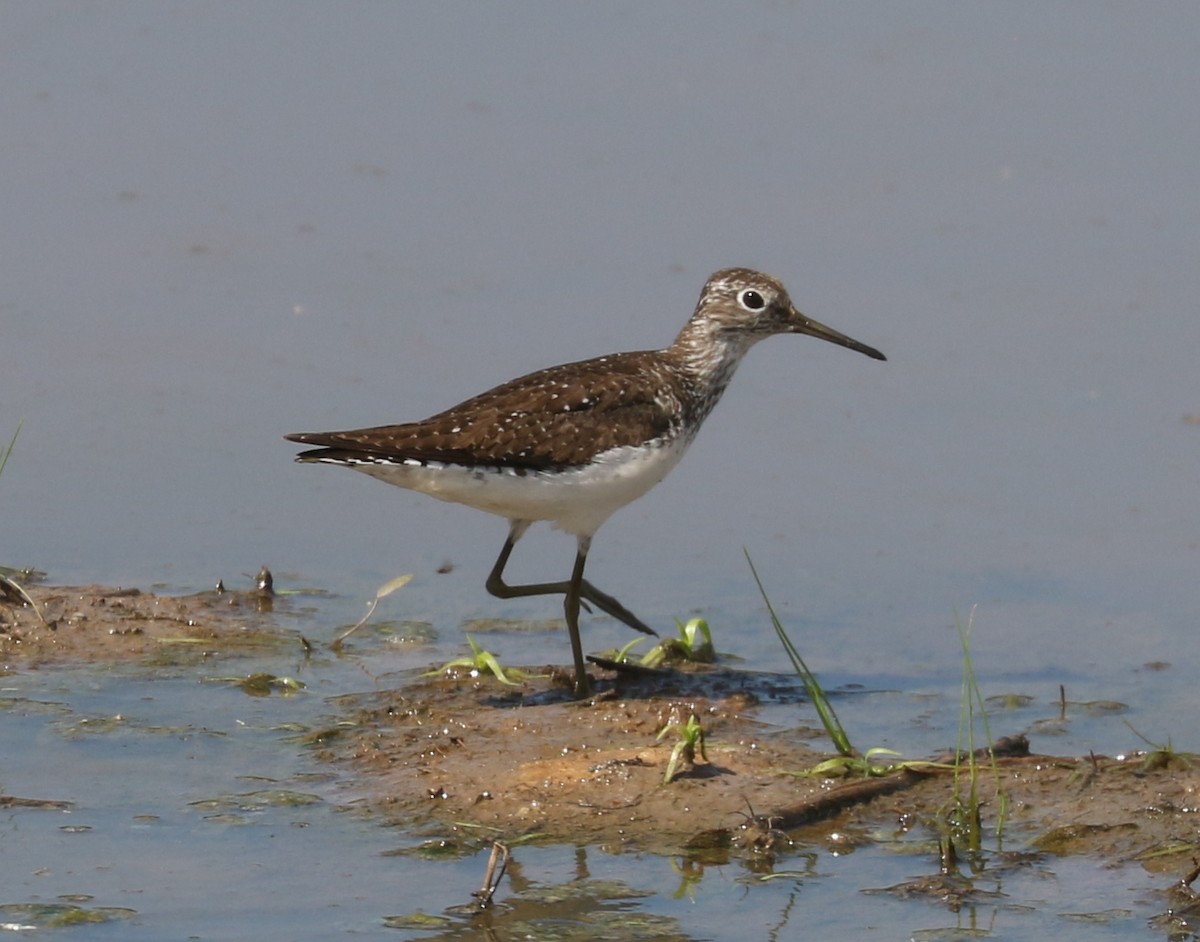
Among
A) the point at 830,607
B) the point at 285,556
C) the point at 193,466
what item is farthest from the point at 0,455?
the point at 830,607

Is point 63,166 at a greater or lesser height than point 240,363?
greater

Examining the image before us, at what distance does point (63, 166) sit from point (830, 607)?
5.93 meters

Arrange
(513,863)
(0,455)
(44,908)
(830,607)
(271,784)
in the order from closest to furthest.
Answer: (44,908)
(513,863)
(271,784)
(830,607)
(0,455)

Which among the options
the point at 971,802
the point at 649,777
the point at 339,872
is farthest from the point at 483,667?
the point at 971,802

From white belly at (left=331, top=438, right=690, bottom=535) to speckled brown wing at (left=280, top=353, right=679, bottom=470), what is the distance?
0.04 meters

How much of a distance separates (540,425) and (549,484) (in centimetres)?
27

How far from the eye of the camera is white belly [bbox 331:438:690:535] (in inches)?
346

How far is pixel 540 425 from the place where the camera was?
8992 mm

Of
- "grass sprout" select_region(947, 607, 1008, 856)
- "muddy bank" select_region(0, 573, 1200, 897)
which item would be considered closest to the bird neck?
"muddy bank" select_region(0, 573, 1200, 897)

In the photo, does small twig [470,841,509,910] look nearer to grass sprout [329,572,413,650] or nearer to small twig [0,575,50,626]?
grass sprout [329,572,413,650]

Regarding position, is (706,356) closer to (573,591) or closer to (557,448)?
(557,448)

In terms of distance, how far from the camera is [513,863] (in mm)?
7129

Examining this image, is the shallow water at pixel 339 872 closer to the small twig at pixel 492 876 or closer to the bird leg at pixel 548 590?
the small twig at pixel 492 876

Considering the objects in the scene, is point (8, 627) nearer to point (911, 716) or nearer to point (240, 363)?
point (240, 363)
